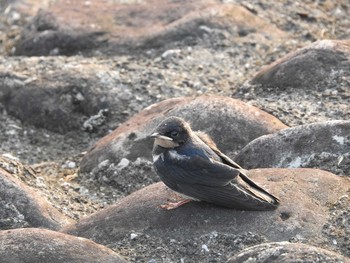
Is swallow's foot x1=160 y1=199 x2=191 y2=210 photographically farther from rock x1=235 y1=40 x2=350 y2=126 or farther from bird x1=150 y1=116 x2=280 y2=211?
rock x1=235 y1=40 x2=350 y2=126

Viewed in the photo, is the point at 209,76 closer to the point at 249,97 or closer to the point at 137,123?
the point at 249,97

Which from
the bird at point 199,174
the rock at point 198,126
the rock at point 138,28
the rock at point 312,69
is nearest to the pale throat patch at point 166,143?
the bird at point 199,174

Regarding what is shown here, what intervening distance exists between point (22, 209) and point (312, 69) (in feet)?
11.0

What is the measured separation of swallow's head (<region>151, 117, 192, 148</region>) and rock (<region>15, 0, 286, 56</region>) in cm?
396

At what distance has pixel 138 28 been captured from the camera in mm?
11125

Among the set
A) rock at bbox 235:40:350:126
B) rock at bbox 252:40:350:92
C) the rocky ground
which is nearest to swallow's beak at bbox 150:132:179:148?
the rocky ground

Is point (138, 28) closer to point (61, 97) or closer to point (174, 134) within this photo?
point (61, 97)

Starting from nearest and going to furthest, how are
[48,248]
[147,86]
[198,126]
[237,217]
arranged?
→ 1. [48,248]
2. [237,217]
3. [198,126]
4. [147,86]

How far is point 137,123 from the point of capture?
8.70m

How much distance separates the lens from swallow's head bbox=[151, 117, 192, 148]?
680cm

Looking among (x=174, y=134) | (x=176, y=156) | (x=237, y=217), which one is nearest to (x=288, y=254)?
(x=237, y=217)

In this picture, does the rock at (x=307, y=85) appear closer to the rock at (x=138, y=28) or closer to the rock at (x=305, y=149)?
the rock at (x=305, y=149)

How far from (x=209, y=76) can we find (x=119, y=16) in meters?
1.77

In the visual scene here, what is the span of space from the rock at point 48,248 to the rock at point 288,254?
95 centimetres
